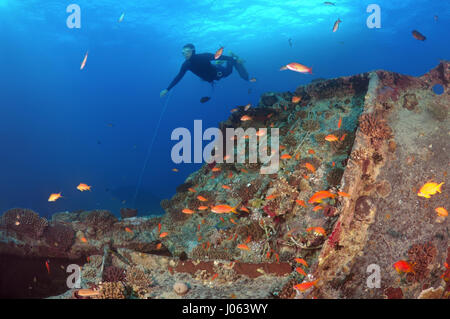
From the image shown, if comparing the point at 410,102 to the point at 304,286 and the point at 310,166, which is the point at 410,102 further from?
the point at 304,286

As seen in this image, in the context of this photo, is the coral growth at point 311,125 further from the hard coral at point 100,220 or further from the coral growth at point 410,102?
the hard coral at point 100,220

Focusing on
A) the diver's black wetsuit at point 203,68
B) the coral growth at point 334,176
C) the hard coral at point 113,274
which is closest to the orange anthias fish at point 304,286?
the coral growth at point 334,176

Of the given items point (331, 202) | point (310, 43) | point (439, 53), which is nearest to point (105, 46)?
point (310, 43)

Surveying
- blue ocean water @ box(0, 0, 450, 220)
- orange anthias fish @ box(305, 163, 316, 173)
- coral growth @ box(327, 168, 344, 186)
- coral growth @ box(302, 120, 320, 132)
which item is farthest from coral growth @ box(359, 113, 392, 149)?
blue ocean water @ box(0, 0, 450, 220)

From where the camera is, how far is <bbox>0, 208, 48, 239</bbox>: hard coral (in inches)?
254

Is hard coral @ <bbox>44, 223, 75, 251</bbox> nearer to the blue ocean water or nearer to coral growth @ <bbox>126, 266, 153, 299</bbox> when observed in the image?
coral growth @ <bbox>126, 266, 153, 299</bbox>

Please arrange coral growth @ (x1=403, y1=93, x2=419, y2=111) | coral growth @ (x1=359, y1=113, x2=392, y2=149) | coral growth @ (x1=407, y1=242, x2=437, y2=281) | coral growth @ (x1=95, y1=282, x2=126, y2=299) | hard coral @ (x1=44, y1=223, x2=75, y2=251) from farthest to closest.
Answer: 1. hard coral @ (x1=44, y1=223, x2=75, y2=251)
2. coral growth @ (x1=403, y1=93, x2=419, y2=111)
3. coral growth @ (x1=359, y1=113, x2=392, y2=149)
4. coral growth @ (x1=95, y1=282, x2=126, y2=299)
5. coral growth @ (x1=407, y1=242, x2=437, y2=281)

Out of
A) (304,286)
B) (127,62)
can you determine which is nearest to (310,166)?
(304,286)

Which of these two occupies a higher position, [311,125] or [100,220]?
[311,125]

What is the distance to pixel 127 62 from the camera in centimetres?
7000

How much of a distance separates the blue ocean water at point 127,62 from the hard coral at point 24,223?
11166mm

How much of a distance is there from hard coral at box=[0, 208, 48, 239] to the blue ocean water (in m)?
11.2

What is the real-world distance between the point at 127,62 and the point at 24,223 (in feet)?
244

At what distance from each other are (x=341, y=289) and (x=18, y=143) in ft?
354
